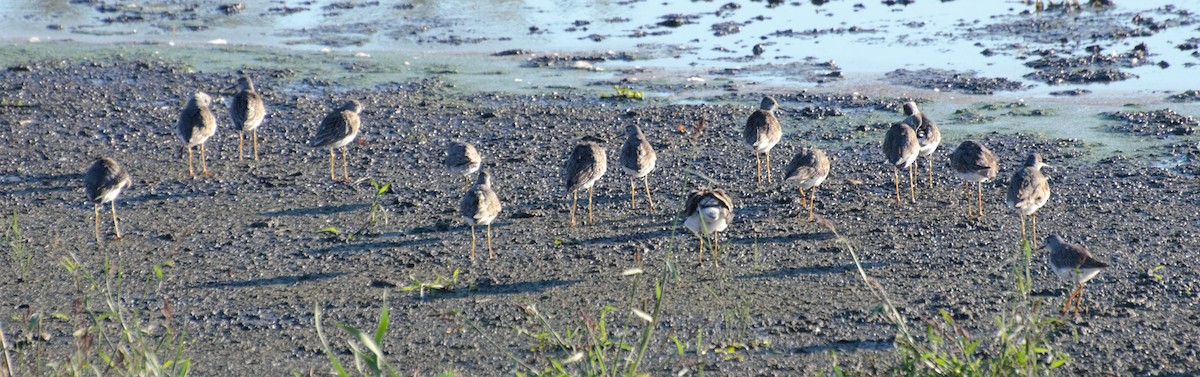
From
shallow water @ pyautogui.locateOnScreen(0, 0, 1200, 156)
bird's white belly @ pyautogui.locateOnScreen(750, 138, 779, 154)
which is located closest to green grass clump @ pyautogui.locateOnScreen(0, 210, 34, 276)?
bird's white belly @ pyautogui.locateOnScreen(750, 138, 779, 154)

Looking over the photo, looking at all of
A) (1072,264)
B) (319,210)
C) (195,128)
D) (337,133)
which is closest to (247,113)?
(195,128)

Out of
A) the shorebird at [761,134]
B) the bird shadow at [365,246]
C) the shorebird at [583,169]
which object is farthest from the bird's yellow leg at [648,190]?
the bird shadow at [365,246]

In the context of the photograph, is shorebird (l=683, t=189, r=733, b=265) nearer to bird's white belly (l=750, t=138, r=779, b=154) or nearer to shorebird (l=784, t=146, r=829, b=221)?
shorebird (l=784, t=146, r=829, b=221)

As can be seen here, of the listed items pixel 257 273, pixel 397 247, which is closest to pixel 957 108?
pixel 397 247

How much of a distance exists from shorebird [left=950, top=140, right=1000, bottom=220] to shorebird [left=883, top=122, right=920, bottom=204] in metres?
0.37

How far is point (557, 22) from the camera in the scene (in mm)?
20234

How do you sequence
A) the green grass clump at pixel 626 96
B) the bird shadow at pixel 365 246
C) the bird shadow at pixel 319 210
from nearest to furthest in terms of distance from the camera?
the bird shadow at pixel 365 246 → the bird shadow at pixel 319 210 → the green grass clump at pixel 626 96

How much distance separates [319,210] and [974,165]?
17.1 ft

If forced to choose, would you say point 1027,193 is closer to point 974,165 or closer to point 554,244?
point 974,165

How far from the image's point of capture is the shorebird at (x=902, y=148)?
10.3m

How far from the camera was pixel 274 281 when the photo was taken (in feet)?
27.6

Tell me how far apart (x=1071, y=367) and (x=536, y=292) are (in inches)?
130

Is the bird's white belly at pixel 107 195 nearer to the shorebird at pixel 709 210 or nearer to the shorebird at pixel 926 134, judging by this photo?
the shorebird at pixel 709 210

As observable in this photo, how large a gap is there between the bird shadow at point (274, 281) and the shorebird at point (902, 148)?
4.62 metres
